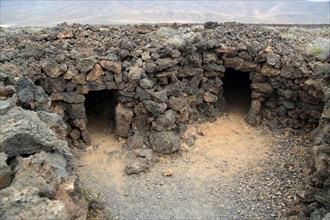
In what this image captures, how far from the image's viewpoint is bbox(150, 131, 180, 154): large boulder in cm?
1252

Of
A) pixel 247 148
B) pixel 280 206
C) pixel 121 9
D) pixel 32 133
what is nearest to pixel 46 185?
pixel 32 133

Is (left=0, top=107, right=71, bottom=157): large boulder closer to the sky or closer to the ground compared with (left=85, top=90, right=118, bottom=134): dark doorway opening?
closer to the sky

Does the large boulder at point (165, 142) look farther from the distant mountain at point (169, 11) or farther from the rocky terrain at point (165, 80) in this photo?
the distant mountain at point (169, 11)

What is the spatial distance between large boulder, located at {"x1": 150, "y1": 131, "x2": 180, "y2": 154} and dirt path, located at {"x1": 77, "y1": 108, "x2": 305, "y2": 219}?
29cm

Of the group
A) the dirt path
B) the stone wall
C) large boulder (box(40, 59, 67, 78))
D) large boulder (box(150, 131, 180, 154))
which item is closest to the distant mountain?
the stone wall

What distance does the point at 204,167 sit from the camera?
39.8 feet

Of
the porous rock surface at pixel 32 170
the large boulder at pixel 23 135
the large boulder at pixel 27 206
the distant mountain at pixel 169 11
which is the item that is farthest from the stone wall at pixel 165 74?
the distant mountain at pixel 169 11

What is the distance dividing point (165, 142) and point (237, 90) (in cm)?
556

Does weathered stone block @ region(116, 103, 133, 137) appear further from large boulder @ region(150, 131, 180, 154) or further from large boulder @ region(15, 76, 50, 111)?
large boulder @ region(15, 76, 50, 111)

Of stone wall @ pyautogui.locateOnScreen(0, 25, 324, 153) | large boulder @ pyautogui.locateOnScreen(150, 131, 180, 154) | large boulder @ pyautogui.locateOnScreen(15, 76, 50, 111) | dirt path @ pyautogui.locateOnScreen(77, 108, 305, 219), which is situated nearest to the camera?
large boulder @ pyautogui.locateOnScreen(15, 76, 50, 111)

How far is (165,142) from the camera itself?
41.0 ft

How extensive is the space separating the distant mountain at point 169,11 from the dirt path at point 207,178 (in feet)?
148

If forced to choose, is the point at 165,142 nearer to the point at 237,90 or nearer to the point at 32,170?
the point at 237,90

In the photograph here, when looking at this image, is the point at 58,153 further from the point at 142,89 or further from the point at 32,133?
the point at 142,89
